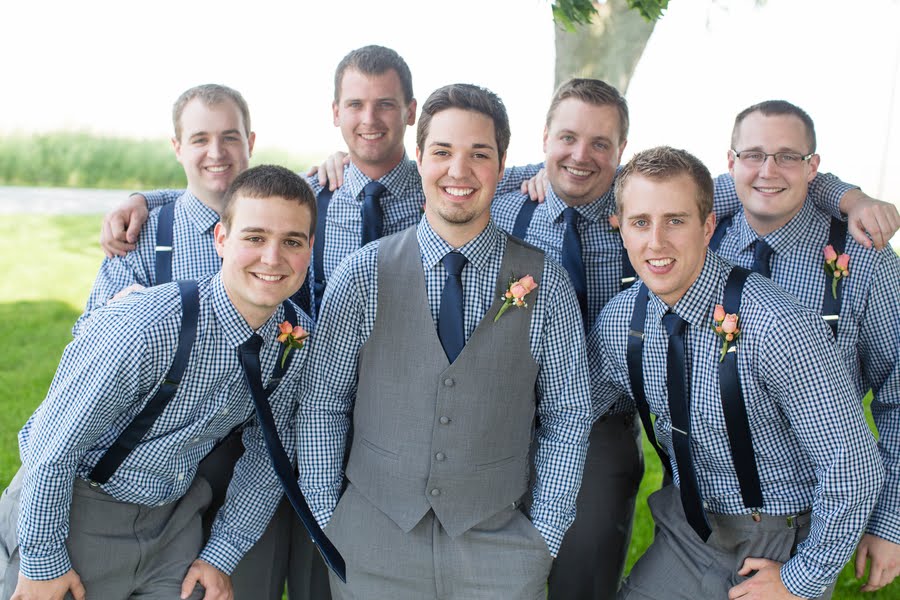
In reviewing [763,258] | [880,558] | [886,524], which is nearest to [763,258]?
[763,258]

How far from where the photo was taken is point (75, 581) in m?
3.00

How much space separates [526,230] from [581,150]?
445 millimetres

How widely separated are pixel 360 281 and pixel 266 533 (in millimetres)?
1238

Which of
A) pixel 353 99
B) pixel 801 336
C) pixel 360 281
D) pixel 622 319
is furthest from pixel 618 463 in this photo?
pixel 353 99

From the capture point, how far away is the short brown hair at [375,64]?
4059 millimetres

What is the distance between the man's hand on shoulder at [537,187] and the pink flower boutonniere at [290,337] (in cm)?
141

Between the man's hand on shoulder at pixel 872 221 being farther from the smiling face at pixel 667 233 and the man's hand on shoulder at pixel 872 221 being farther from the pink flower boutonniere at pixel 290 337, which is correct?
the pink flower boutonniere at pixel 290 337

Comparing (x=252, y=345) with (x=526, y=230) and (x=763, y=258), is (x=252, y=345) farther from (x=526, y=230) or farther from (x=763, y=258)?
(x=763, y=258)

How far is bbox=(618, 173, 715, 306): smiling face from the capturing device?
3162 millimetres

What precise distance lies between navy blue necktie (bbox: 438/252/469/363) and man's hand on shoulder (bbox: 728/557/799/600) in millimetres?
1367

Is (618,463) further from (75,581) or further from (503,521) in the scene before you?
(75,581)

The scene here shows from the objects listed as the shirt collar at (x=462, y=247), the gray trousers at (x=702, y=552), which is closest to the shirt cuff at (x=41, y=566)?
the shirt collar at (x=462, y=247)

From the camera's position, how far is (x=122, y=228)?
13.0ft

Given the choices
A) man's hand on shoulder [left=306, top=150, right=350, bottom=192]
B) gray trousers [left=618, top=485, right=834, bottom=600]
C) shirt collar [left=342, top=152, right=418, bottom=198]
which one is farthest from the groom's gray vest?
man's hand on shoulder [left=306, top=150, right=350, bottom=192]
